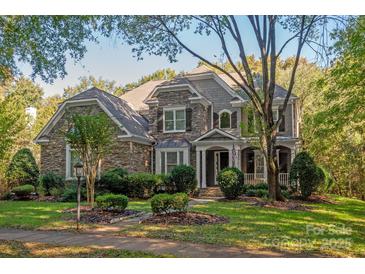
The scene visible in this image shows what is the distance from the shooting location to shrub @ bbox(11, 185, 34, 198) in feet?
35.4

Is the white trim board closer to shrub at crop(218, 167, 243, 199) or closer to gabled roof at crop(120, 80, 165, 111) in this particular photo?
gabled roof at crop(120, 80, 165, 111)

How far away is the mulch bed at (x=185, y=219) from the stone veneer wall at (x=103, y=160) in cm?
577

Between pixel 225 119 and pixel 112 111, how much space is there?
462cm

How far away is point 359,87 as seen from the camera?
7.57 m

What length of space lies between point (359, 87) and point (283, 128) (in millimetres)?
5906

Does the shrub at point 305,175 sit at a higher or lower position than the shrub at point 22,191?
higher

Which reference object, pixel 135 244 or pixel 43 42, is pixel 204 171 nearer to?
pixel 43 42

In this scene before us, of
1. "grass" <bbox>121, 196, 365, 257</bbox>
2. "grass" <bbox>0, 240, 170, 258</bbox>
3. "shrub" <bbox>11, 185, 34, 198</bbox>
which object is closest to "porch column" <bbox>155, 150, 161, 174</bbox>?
"shrub" <bbox>11, 185, 34, 198</bbox>

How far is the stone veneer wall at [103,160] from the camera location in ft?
41.3

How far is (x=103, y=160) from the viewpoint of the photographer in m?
12.8

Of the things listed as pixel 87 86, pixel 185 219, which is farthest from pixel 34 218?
pixel 87 86

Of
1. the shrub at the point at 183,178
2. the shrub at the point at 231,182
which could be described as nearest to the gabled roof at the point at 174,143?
the shrub at the point at 183,178

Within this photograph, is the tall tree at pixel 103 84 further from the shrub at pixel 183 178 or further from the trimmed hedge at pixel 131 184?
the shrub at pixel 183 178
